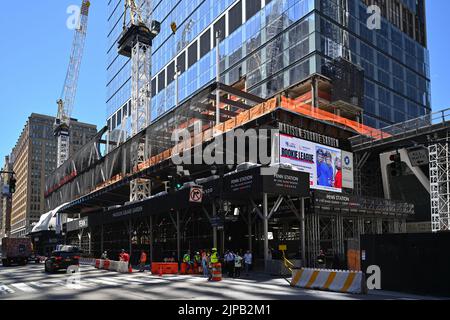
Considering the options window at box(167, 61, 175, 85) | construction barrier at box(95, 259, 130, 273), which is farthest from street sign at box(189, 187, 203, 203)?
window at box(167, 61, 175, 85)

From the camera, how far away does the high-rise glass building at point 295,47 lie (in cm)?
5872

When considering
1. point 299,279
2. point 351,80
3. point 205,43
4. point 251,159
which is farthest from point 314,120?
point 205,43

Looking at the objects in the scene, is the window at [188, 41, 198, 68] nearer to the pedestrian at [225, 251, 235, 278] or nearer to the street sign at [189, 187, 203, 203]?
the street sign at [189, 187, 203, 203]

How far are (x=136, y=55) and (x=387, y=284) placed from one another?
60.8 meters

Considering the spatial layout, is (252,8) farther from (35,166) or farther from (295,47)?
(35,166)

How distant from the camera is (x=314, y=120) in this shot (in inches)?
1763

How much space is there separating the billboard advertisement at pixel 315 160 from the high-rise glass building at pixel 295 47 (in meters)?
14.6

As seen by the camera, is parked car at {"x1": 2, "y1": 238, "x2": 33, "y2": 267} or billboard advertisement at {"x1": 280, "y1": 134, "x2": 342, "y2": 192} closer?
billboard advertisement at {"x1": 280, "y1": 134, "x2": 342, "y2": 192}

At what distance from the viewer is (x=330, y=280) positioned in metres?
→ 17.7

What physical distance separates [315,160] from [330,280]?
85.3 feet

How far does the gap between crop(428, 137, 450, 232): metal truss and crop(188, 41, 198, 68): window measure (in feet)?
176

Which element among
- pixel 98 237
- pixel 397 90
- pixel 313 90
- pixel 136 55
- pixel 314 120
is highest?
pixel 136 55

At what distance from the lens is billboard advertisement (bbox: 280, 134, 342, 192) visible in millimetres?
40750
